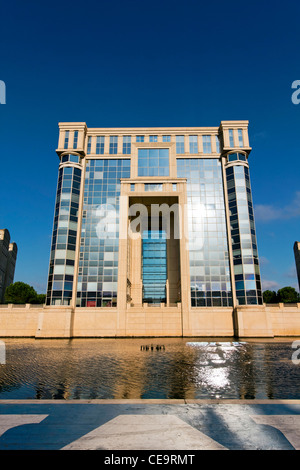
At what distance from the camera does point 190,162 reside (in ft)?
200

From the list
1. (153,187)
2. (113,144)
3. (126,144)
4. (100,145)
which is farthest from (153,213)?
(100,145)

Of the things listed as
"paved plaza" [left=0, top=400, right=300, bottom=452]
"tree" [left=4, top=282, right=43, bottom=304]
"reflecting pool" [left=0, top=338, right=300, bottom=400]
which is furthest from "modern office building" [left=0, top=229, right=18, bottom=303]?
"paved plaza" [left=0, top=400, right=300, bottom=452]

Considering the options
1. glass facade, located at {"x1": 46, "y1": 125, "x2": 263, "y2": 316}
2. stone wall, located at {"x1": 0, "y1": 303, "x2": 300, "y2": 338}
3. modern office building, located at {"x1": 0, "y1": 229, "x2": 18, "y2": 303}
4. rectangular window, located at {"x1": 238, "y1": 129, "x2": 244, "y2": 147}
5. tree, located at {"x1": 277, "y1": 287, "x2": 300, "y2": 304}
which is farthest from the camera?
modern office building, located at {"x1": 0, "y1": 229, "x2": 18, "y2": 303}

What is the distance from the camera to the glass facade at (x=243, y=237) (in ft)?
169

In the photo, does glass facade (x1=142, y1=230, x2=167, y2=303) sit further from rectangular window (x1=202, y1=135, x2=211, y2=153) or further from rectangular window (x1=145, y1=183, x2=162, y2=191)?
rectangular window (x1=202, y1=135, x2=211, y2=153)

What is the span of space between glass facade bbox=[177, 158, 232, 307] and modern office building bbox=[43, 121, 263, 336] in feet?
0.64

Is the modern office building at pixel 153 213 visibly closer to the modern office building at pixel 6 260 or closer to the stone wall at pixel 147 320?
the stone wall at pixel 147 320

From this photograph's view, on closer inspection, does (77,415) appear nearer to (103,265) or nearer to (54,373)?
(54,373)

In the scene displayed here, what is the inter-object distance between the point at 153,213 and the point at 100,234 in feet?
52.5

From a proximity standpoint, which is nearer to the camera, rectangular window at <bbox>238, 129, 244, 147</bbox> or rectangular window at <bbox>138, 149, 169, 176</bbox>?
rectangular window at <bbox>238, 129, 244, 147</bbox>

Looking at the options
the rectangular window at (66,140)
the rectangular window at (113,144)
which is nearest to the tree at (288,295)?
the rectangular window at (113,144)

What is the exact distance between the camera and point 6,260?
103 meters

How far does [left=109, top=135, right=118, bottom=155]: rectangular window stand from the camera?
2436 inches
